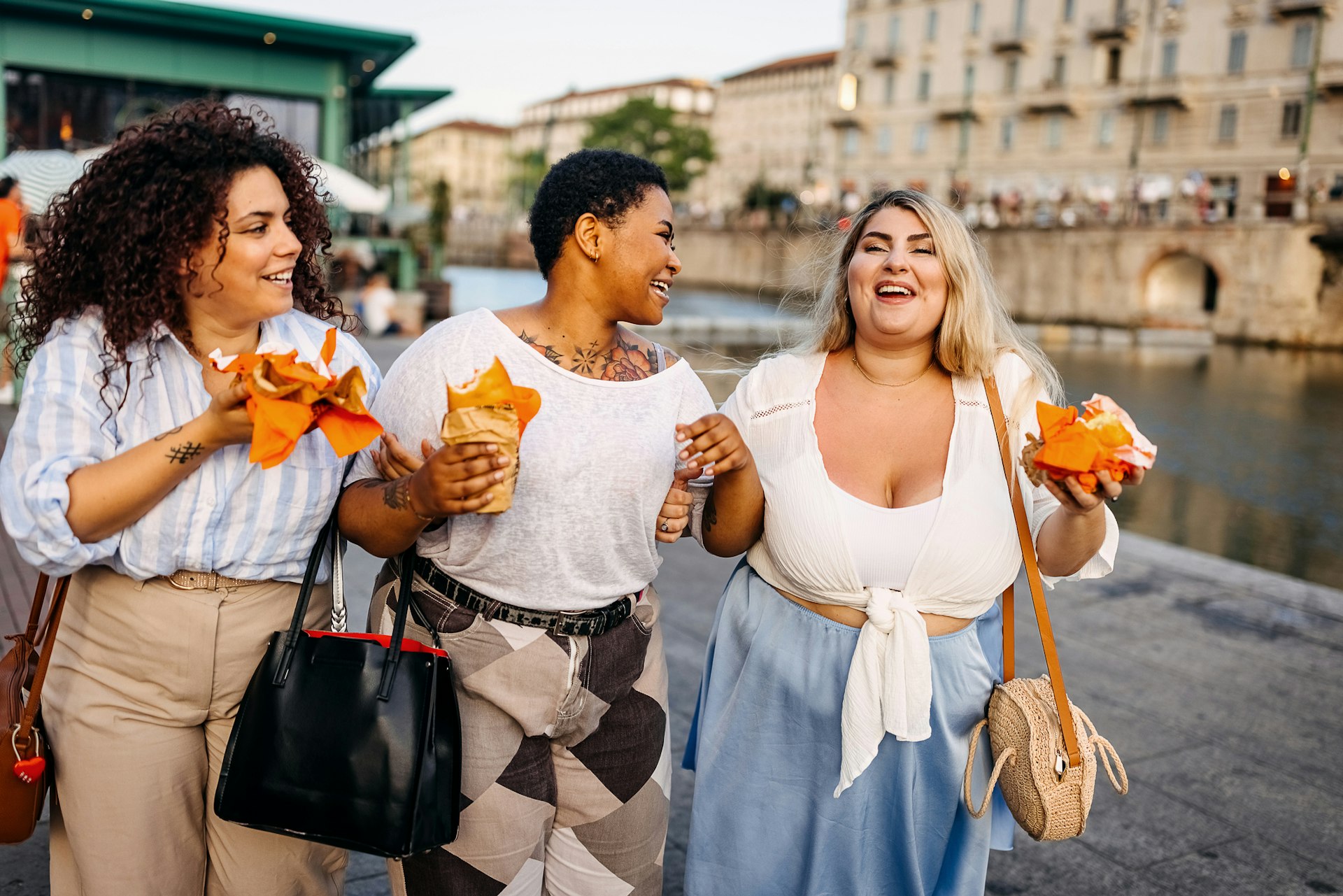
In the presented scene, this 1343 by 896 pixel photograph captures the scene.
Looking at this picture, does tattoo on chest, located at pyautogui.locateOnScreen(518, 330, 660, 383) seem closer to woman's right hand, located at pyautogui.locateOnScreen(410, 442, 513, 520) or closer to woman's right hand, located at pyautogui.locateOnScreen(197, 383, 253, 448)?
woman's right hand, located at pyautogui.locateOnScreen(410, 442, 513, 520)

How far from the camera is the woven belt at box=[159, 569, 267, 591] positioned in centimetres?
199

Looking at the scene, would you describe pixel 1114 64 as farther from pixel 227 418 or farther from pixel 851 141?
pixel 227 418

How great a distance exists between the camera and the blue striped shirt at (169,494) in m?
1.82

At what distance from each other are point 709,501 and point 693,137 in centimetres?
7857

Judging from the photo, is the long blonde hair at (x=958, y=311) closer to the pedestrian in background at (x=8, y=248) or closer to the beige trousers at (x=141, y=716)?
the beige trousers at (x=141, y=716)

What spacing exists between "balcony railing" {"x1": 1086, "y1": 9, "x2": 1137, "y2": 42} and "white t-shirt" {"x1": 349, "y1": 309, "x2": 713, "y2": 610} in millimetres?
51131

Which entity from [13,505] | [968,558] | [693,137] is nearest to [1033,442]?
[968,558]

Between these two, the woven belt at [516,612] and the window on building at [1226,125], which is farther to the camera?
the window on building at [1226,125]

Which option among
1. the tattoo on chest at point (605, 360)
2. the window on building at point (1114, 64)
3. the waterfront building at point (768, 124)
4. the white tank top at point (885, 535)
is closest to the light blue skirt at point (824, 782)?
the white tank top at point (885, 535)

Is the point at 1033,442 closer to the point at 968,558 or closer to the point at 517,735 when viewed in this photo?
the point at 968,558

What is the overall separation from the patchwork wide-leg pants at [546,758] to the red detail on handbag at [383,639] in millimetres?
117

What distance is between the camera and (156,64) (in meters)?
17.9

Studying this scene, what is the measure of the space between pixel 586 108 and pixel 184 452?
126767mm

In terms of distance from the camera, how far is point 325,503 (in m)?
2.10
